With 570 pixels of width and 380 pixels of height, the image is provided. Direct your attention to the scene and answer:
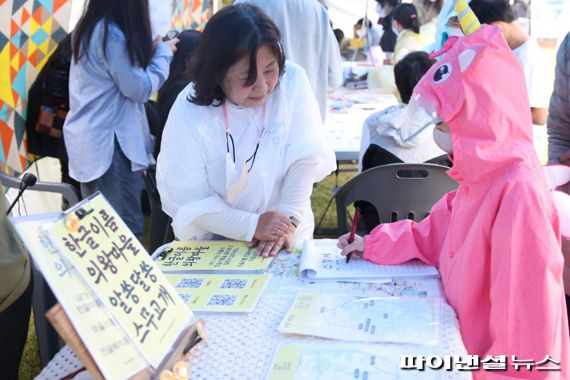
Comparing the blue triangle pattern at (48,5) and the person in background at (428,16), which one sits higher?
the blue triangle pattern at (48,5)

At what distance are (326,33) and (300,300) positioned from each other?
91.6 inches

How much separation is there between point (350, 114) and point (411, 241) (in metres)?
2.62

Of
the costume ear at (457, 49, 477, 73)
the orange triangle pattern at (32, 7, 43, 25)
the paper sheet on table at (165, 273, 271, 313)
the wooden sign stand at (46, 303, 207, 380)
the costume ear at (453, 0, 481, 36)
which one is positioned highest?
the orange triangle pattern at (32, 7, 43, 25)

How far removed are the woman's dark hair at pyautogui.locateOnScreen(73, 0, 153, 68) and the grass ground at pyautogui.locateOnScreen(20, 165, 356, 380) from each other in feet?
4.70

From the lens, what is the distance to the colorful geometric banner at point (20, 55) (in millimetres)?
2825

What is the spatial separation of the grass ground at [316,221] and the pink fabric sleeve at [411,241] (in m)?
1.82

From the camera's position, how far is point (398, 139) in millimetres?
2426

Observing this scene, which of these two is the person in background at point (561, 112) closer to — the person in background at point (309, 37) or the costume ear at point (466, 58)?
the costume ear at point (466, 58)

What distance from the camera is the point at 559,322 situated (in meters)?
1.09

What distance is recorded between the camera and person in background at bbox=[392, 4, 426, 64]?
5.05 meters

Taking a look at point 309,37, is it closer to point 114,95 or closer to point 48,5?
point 114,95

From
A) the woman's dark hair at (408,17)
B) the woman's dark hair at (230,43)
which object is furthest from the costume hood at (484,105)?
the woman's dark hair at (408,17)

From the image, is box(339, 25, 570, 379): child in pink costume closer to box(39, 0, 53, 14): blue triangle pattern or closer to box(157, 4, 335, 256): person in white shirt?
box(157, 4, 335, 256): person in white shirt

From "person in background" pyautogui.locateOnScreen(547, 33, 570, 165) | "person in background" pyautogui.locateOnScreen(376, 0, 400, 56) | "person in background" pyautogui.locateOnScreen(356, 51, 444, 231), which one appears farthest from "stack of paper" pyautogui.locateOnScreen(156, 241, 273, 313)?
"person in background" pyautogui.locateOnScreen(376, 0, 400, 56)
